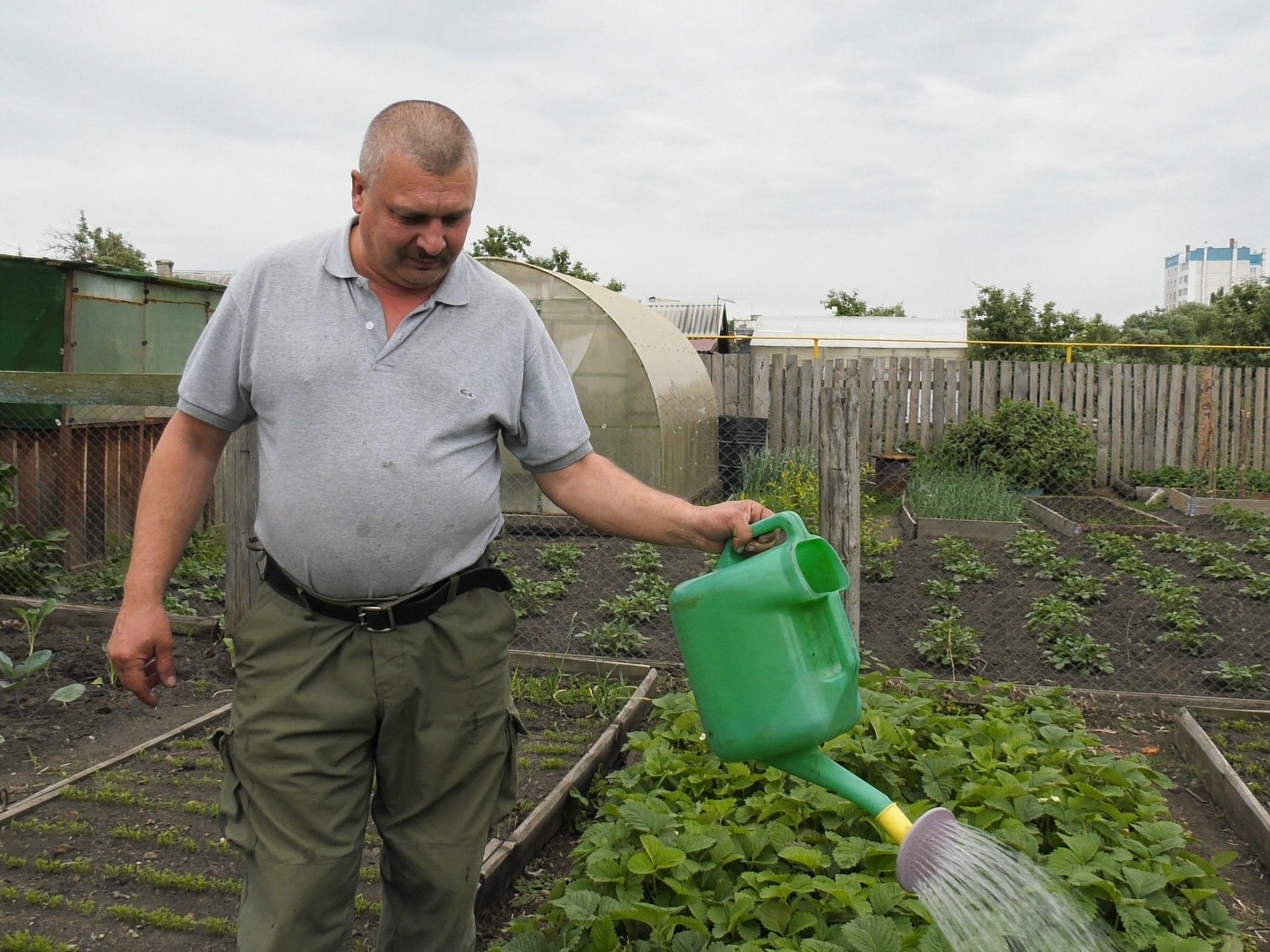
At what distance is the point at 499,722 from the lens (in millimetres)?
2232

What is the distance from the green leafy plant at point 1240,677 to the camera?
4984 mm

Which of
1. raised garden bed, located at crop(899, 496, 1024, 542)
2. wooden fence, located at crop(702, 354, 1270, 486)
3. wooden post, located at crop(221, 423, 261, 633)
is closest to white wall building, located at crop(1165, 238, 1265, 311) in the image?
wooden fence, located at crop(702, 354, 1270, 486)

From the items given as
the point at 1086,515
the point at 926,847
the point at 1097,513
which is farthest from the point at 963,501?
the point at 926,847

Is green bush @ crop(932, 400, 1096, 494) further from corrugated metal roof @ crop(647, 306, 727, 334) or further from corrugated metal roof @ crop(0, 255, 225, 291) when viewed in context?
corrugated metal roof @ crop(647, 306, 727, 334)

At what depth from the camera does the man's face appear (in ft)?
6.40

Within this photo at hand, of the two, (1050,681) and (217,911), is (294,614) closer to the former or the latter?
(217,911)

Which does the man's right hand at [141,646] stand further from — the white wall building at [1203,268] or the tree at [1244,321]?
the white wall building at [1203,268]

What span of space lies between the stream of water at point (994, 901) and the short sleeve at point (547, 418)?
102 centimetres

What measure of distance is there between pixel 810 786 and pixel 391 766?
1.39m

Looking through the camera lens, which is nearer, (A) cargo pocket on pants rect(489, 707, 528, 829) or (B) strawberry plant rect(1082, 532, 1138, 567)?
(A) cargo pocket on pants rect(489, 707, 528, 829)

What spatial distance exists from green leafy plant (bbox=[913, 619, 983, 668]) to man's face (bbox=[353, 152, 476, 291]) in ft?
12.8

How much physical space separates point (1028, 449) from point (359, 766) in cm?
1134

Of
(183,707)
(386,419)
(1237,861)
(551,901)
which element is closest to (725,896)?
(551,901)

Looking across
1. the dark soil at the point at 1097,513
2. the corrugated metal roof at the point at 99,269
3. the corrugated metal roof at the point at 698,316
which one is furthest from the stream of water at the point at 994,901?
the corrugated metal roof at the point at 698,316
